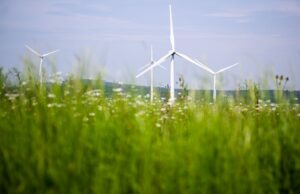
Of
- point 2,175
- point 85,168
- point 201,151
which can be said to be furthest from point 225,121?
point 2,175

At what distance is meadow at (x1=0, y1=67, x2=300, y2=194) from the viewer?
4.32m

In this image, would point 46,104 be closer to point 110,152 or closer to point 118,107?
point 118,107

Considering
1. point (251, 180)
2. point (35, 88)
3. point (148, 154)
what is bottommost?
point (251, 180)

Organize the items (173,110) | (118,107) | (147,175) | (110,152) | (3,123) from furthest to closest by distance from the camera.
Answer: (173,110)
(118,107)
(3,123)
(110,152)
(147,175)

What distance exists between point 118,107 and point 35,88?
57.8 inches

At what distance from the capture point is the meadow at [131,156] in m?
4.32

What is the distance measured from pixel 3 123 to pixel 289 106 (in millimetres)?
4511

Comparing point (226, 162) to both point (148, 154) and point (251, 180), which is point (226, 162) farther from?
point (148, 154)

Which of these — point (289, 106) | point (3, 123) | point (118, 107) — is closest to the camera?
point (3, 123)

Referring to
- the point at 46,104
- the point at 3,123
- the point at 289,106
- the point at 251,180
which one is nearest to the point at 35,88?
the point at 46,104

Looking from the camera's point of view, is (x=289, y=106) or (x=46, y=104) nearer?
(x=46, y=104)

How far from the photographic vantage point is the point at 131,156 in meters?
4.61

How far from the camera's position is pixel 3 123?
17.3 ft

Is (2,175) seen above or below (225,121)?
below
